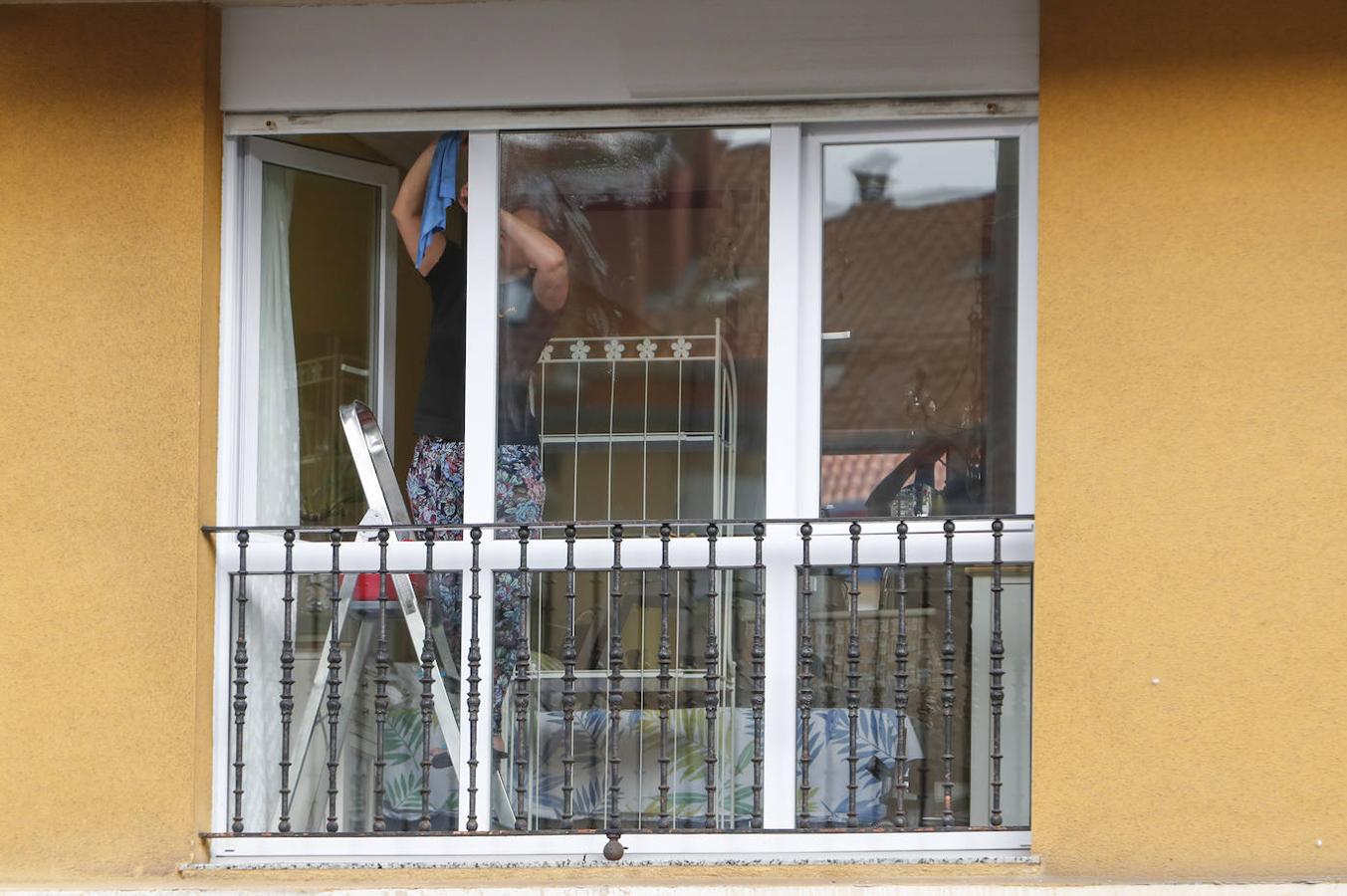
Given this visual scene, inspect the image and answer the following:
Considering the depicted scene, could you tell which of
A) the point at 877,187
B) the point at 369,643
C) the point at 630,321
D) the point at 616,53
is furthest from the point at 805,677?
the point at 616,53

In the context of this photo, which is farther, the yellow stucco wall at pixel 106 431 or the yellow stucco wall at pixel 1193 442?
the yellow stucco wall at pixel 106 431

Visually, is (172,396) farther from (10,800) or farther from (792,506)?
(792,506)

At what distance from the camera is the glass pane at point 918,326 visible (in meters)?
5.00

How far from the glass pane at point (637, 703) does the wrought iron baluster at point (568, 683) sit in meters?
0.03

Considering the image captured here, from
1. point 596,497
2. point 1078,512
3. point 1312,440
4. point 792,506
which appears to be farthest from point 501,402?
point 1312,440

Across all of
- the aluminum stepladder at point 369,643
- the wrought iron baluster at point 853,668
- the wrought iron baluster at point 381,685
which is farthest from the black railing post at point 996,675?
the wrought iron baluster at point 381,685

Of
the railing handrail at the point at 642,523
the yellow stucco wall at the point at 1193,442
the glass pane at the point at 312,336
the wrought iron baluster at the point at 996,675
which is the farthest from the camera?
the glass pane at the point at 312,336

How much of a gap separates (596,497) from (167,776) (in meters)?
1.51

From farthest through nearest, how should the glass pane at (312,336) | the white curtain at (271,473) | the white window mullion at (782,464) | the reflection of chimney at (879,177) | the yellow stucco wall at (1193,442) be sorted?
the glass pane at (312,336) → the white curtain at (271,473) → the reflection of chimney at (879,177) → the white window mullion at (782,464) → the yellow stucco wall at (1193,442)

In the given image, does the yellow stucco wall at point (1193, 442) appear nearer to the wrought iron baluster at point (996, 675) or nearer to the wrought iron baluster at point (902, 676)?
the wrought iron baluster at point (996, 675)

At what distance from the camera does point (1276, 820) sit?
4570mm

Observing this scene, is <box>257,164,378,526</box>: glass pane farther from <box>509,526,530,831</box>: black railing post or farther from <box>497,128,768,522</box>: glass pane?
<box>509,526,530,831</box>: black railing post

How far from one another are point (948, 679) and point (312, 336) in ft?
7.58

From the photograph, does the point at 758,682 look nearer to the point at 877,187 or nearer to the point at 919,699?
the point at 919,699
